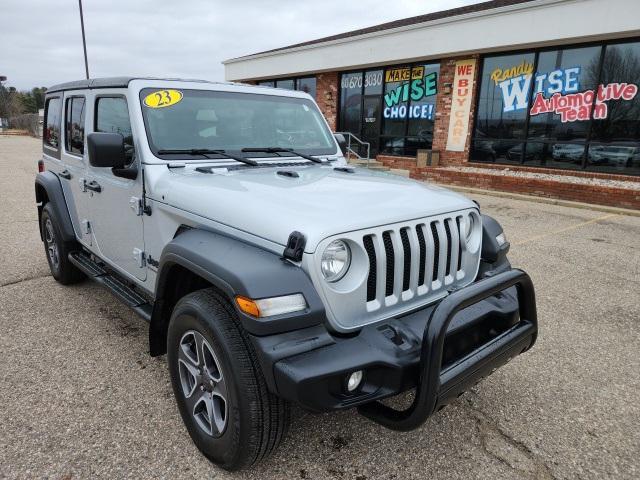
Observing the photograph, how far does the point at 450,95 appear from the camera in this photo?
44.5 ft

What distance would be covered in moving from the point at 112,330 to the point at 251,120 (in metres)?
2.01

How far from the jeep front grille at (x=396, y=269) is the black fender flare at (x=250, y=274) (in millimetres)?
91

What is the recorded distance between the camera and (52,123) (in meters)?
4.62

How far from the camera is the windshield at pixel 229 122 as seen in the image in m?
3.04

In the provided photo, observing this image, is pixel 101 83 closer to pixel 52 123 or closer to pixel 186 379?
pixel 52 123

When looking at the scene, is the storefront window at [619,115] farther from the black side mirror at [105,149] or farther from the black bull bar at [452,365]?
the black side mirror at [105,149]

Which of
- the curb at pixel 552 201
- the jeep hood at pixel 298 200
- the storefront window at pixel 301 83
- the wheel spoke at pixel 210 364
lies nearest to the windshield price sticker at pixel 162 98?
the jeep hood at pixel 298 200

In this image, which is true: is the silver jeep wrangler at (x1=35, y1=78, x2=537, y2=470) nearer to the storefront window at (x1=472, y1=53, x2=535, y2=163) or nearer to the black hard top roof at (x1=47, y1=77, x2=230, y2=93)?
the black hard top roof at (x1=47, y1=77, x2=230, y2=93)

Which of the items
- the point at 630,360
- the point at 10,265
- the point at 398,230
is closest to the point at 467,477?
the point at 398,230

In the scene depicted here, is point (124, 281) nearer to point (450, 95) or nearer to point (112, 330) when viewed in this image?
point (112, 330)

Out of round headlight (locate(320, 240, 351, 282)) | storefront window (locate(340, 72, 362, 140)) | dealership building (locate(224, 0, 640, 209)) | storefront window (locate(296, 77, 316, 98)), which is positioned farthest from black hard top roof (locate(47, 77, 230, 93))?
storefront window (locate(296, 77, 316, 98))

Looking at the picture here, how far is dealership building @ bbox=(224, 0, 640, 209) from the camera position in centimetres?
1052

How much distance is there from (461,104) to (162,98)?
11.9m

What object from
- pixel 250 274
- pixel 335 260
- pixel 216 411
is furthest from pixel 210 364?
pixel 335 260
